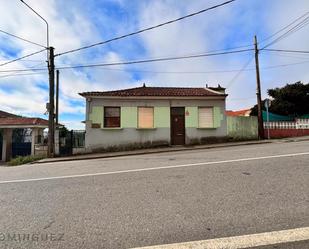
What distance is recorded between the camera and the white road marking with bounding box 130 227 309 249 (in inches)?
131

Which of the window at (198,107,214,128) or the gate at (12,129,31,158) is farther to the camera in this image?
the gate at (12,129,31,158)

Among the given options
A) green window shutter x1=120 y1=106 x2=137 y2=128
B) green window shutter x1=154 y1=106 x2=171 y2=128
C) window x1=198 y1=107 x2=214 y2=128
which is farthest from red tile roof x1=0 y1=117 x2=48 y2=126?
window x1=198 y1=107 x2=214 y2=128

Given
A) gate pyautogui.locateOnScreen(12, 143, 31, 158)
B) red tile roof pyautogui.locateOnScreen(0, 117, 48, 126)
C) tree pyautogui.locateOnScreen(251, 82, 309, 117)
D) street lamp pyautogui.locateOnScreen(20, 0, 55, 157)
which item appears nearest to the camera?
street lamp pyautogui.locateOnScreen(20, 0, 55, 157)

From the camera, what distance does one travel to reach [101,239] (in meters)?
3.64

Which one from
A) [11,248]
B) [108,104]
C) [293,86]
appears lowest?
[11,248]

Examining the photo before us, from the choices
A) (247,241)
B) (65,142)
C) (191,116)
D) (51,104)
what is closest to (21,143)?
(65,142)

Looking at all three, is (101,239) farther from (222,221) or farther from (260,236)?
(260,236)

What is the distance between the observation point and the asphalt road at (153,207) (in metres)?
3.73

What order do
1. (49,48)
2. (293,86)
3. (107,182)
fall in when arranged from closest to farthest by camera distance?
(107,182) < (49,48) < (293,86)

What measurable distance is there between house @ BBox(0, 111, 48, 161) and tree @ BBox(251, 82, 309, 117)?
21.3 meters

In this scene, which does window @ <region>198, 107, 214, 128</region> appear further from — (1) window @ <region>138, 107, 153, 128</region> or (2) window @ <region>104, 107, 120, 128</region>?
(2) window @ <region>104, 107, 120, 128</region>

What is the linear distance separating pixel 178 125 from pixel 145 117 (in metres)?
2.40

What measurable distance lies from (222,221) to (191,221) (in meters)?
0.46

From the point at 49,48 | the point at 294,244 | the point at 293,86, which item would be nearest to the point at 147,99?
the point at 49,48
